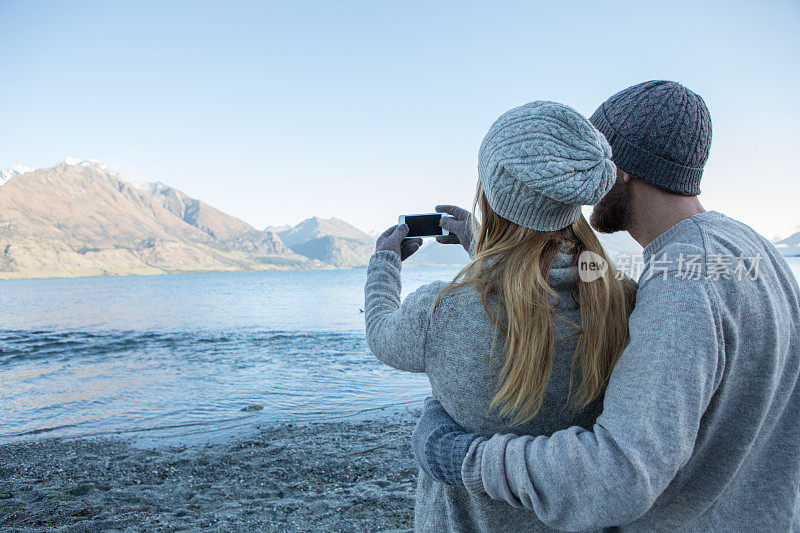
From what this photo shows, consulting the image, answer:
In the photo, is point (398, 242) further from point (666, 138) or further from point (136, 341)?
point (136, 341)

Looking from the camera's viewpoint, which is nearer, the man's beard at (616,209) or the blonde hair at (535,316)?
the blonde hair at (535,316)

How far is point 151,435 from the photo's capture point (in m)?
9.71

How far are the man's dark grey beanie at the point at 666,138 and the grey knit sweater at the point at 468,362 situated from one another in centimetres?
49

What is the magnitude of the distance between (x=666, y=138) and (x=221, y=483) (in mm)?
7064

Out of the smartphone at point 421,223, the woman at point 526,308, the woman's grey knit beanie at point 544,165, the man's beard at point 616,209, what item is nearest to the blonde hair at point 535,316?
the woman at point 526,308

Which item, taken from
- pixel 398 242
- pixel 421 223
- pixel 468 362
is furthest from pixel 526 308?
pixel 421 223

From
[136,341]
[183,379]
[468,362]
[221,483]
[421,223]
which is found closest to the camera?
[468,362]

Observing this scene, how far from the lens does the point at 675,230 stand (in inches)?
64.3

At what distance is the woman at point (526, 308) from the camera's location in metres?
1.48

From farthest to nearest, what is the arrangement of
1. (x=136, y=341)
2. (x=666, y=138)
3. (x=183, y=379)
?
(x=136, y=341)
(x=183, y=379)
(x=666, y=138)

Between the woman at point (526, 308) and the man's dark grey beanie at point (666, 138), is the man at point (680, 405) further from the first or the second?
the woman at point (526, 308)

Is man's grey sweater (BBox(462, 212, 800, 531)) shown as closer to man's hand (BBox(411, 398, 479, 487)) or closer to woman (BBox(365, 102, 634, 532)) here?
man's hand (BBox(411, 398, 479, 487))

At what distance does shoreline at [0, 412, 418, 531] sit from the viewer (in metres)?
5.54

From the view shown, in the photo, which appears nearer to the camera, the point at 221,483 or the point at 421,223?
the point at 421,223
